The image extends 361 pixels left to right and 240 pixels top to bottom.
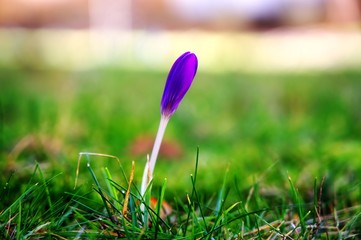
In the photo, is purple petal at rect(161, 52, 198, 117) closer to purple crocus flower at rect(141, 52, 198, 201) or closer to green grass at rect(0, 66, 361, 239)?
purple crocus flower at rect(141, 52, 198, 201)

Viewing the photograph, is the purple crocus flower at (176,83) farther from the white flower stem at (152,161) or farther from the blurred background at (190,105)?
the blurred background at (190,105)

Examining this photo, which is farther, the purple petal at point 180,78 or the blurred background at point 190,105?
the blurred background at point 190,105

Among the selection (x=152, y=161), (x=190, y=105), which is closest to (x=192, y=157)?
(x=190, y=105)

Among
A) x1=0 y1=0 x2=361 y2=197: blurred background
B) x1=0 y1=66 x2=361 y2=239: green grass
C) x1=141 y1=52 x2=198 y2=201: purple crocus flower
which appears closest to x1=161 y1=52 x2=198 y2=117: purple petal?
x1=141 y1=52 x2=198 y2=201: purple crocus flower

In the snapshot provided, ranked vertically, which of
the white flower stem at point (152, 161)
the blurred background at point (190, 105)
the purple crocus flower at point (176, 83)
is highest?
the purple crocus flower at point (176, 83)

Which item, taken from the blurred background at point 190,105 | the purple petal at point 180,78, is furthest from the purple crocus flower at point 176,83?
the blurred background at point 190,105

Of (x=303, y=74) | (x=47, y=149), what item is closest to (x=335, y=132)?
(x=47, y=149)

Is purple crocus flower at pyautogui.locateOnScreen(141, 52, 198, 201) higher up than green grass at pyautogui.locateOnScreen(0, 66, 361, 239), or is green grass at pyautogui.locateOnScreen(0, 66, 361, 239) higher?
purple crocus flower at pyautogui.locateOnScreen(141, 52, 198, 201)

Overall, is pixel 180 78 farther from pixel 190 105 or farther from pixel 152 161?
pixel 190 105
